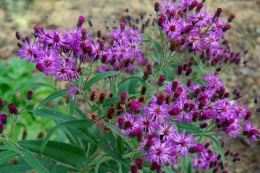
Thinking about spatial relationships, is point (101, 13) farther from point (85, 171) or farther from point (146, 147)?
point (146, 147)

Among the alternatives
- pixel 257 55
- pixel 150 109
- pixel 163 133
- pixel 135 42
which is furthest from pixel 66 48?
pixel 257 55

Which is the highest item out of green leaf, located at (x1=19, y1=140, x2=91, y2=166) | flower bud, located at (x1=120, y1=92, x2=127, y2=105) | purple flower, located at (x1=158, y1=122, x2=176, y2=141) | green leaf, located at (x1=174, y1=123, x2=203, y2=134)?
flower bud, located at (x1=120, y1=92, x2=127, y2=105)

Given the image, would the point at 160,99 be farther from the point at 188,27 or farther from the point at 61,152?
the point at 61,152

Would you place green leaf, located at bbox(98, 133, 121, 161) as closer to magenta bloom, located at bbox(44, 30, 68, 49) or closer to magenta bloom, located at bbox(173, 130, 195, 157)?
magenta bloom, located at bbox(173, 130, 195, 157)

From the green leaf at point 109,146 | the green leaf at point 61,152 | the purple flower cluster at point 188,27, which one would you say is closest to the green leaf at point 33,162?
the green leaf at point 61,152

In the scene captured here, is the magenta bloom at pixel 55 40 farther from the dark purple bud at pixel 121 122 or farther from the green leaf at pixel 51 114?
the dark purple bud at pixel 121 122

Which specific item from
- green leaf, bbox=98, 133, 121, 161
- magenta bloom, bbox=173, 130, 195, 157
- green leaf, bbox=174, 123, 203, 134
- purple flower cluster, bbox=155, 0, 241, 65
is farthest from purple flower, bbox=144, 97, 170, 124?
purple flower cluster, bbox=155, 0, 241, 65
